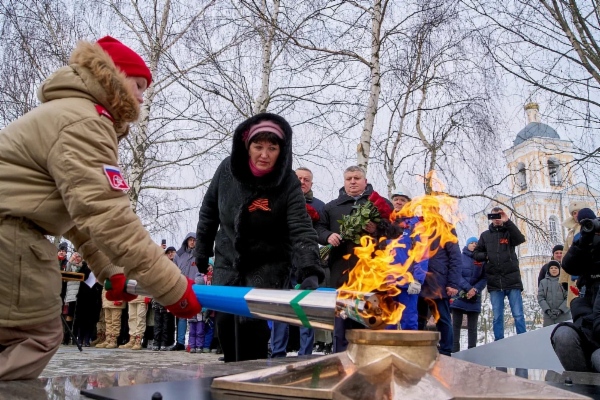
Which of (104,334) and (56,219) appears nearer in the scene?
(56,219)

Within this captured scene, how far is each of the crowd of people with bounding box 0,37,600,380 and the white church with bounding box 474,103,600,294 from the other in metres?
3.97

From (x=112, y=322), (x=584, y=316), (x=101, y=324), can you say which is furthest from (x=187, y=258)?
(x=584, y=316)

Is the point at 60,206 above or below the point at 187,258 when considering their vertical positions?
below

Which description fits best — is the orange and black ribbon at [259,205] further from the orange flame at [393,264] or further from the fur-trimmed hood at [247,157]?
the orange flame at [393,264]

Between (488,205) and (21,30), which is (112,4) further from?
(488,205)

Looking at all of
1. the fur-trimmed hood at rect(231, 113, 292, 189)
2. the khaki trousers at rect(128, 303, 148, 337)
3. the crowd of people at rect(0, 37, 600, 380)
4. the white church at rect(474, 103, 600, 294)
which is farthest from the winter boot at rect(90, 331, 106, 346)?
the fur-trimmed hood at rect(231, 113, 292, 189)

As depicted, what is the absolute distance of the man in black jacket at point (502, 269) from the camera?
8344 mm

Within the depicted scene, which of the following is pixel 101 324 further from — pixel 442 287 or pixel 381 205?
pixel 381 205

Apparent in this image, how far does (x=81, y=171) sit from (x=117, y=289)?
2.46 ft

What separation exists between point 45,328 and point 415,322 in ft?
14.2

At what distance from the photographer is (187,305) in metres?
2.31

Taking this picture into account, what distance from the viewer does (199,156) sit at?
50.1 ft

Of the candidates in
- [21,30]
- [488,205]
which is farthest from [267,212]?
[21,30]

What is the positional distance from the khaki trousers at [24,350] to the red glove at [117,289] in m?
0.33
